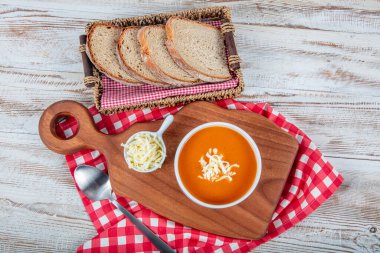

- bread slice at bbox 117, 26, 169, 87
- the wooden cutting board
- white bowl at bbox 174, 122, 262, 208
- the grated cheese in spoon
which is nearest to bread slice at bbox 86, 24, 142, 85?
bread slice at bbox 117, 26, 169, 87

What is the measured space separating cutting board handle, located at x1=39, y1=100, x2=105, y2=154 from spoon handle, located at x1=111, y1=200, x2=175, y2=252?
0.89ft

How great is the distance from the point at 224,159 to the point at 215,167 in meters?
0.06

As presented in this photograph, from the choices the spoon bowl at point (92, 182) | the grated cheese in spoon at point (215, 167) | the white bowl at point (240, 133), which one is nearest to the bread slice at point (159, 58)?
the white bowl at point (240, 133)

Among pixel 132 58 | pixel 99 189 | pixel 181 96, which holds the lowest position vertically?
pixel 99 189

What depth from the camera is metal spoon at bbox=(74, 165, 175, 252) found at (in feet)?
5.30

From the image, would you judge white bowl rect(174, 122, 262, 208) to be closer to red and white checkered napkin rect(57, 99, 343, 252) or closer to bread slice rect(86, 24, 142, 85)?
red and white checkered napkin rect(57, 99, 343, 252)

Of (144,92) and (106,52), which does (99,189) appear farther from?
(106,52)

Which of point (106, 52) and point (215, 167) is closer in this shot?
point (215, 167)

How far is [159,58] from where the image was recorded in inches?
62.7

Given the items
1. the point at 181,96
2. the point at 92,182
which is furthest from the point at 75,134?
the point at 181,96

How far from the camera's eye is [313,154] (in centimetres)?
163

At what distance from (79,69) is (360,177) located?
4.34 feet

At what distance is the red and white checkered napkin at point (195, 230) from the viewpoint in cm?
162

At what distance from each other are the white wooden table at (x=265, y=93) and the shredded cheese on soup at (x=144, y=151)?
392 mm
